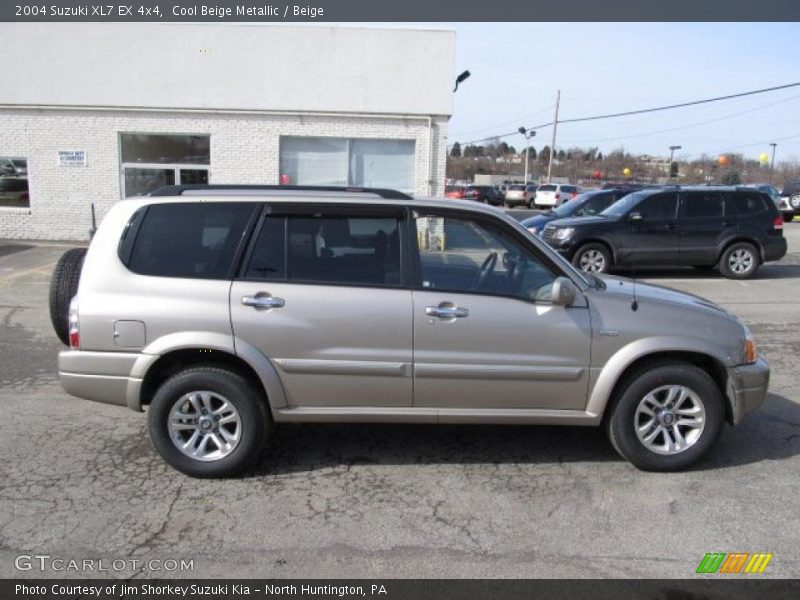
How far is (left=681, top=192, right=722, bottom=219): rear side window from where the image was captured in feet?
40.3

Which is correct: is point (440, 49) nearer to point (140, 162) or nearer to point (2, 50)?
point (140, 162)

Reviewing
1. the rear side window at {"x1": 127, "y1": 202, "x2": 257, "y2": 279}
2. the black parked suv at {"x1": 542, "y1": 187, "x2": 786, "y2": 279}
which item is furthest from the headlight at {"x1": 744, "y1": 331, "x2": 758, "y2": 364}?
the black parked suv at {"x1": 542, "y1": 187, "x2": 786, "y2": 279}

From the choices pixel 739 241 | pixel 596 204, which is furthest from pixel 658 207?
pixel 596 204

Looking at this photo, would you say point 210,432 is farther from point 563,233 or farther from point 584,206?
point 584,206

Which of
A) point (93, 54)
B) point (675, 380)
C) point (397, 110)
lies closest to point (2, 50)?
point (93, 54)

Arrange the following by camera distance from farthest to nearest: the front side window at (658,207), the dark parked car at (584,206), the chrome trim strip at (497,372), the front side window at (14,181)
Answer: the front side window at (14,181)
the dark parked car at (584,206)
the front side window at (658,207)
the chrome trim strip at (497,372)

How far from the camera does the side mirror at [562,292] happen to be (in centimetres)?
374

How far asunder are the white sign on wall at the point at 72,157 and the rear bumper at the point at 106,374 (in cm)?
1378

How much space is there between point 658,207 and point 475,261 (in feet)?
31.1

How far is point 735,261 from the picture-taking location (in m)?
12.4

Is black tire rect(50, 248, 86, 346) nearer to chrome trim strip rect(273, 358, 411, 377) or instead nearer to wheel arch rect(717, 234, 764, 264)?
chrome trim strip rect(273, 358, 411, 377)

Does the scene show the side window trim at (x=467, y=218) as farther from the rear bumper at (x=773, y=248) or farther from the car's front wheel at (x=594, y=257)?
the rear bumper at (x=773, y=248)

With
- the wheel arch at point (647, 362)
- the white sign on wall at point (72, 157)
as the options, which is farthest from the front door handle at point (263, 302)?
the white sign on wall at point (72, 157)
